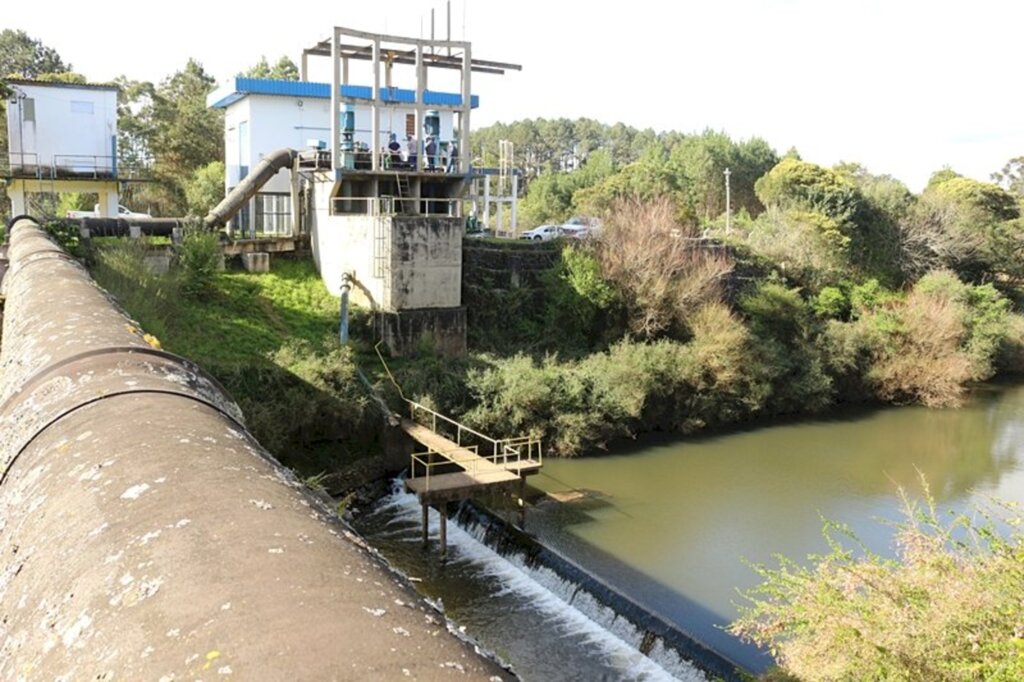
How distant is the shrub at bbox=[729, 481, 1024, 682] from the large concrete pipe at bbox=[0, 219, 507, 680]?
19.5ft

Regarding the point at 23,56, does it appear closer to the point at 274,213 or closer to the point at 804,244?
the point at 274,213

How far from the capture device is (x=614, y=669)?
12031mm

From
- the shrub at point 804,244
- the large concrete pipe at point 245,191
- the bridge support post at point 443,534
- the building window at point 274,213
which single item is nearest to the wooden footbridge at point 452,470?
the bridge support post at point 443,534

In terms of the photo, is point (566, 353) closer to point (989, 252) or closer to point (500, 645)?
point (500, 645)

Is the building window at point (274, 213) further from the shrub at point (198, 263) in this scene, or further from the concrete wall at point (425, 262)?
the concrete wall at point (425, 262)

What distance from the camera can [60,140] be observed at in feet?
90.9

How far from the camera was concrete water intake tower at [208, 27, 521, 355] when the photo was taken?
23.5m

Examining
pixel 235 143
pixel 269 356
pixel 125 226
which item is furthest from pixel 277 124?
pixel 269 356

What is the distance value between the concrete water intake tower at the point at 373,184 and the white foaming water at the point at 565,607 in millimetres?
7779

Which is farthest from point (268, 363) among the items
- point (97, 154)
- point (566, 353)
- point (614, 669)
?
point (97, 154)

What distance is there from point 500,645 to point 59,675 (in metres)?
11.5

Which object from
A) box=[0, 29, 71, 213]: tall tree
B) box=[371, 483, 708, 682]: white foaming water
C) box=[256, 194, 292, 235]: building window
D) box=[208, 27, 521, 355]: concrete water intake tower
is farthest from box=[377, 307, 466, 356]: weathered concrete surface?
box=[0, 29, 71, 213]: tall tree

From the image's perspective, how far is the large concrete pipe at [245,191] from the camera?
2583 centimetres

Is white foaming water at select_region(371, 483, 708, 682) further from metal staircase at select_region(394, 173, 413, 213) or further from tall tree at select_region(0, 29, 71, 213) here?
tall tree at select_region(0, 29, 71, 213)
